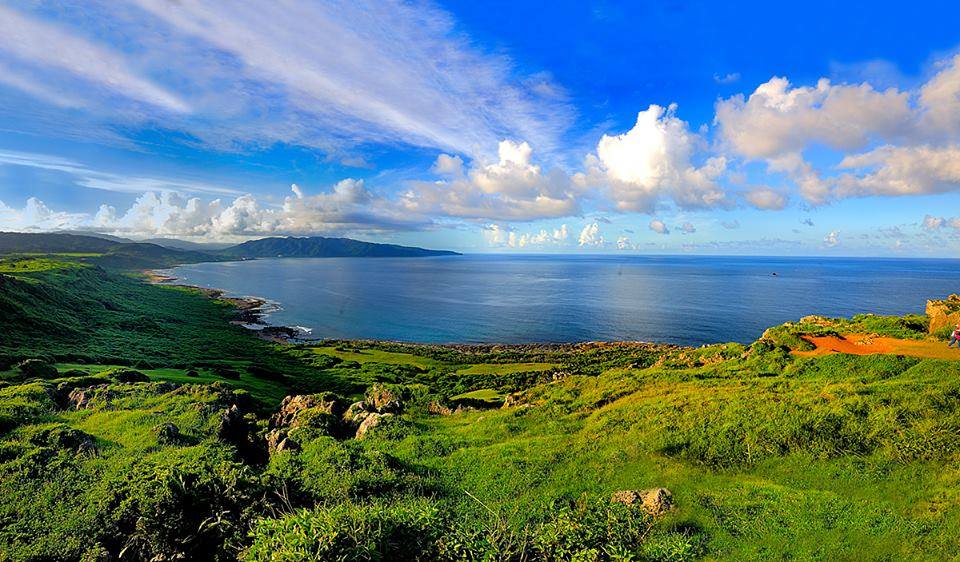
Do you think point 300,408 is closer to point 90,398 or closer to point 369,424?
point 369,424

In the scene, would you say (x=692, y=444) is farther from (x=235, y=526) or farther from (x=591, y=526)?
(x=235, y=526)

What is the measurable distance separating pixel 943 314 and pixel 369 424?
45138 mm

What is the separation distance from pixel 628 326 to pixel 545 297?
190ft

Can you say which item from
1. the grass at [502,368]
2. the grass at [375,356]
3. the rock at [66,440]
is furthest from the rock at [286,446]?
the grass at [375,356]

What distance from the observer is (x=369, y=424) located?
23.3 m

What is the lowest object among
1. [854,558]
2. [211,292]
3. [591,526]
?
[211,292]

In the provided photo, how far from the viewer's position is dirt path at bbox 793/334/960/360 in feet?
95.8

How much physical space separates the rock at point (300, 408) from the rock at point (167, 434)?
4901 mm

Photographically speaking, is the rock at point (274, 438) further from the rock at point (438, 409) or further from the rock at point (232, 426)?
the rock at point (438, 409)

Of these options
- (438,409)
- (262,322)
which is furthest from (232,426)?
(262,322)

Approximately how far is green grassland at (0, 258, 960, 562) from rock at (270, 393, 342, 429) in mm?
278

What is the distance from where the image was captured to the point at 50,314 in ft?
242

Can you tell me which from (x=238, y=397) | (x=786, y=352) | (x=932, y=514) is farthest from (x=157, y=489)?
(x=786, y=352)

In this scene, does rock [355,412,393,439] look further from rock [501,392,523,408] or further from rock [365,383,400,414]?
rock [501,392,523,408]
